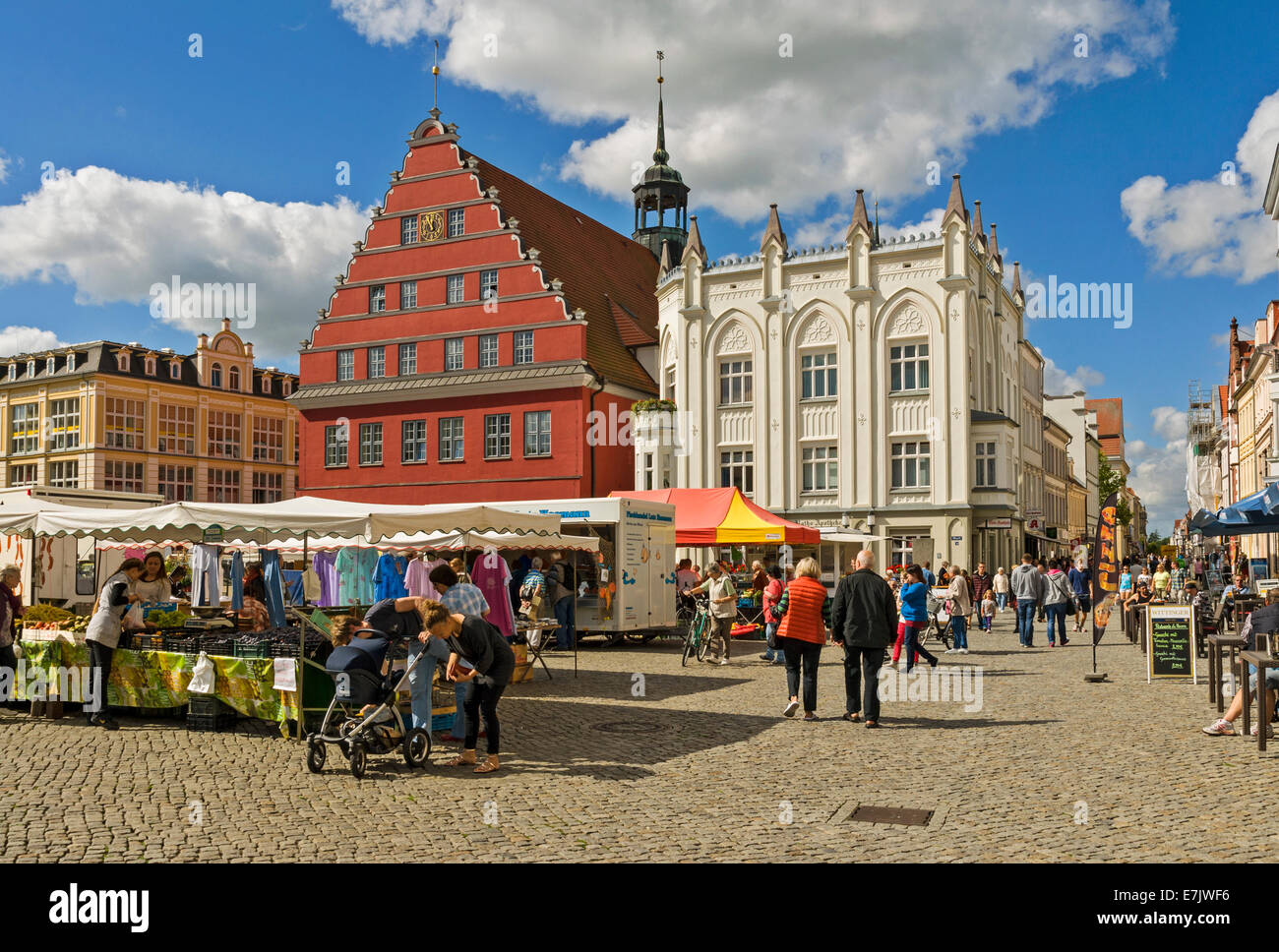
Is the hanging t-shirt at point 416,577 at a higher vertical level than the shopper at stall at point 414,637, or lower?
higher

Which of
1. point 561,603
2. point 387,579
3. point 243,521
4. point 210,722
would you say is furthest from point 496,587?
point 561,603

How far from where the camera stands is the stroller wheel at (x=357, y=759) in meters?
9.21

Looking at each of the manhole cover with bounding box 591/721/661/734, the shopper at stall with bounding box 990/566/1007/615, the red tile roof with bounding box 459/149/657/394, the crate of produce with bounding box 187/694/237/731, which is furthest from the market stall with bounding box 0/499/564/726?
the red tile roof with bounding box 459/149/657/394

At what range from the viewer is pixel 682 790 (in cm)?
867

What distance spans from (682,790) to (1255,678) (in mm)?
6068

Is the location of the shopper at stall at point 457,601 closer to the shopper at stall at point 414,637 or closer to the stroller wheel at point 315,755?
the shopper at stall at point 414,637

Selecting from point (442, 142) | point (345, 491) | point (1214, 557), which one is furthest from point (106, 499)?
point (1214, 557)

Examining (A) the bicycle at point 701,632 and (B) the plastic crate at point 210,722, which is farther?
(A) the bicycle at point 701,632

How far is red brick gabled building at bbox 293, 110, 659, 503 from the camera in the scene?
1533 inches

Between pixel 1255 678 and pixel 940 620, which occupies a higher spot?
pixel 1255 678

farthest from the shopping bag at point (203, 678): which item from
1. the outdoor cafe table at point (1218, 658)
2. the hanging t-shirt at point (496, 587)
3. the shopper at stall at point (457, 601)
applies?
the outdoor cafe table at point (1218, 658)

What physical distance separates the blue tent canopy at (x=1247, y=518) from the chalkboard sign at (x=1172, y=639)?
85.2 inches

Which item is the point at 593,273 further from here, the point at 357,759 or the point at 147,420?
the point at 357,759

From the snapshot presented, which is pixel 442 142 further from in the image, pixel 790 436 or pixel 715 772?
pixel 715 772
